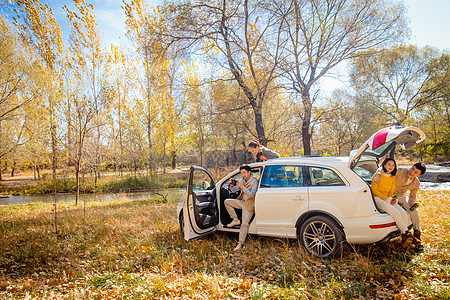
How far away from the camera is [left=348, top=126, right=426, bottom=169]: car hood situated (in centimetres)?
400

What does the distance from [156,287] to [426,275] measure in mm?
3576

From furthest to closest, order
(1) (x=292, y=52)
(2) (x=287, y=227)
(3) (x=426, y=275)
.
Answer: (1) (x=292, y=52) < (2) (x=287, y=227) < (3) (x=426, y=275)

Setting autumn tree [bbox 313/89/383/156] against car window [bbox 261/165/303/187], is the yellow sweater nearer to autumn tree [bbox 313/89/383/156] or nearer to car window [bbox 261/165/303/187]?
car window [bbox 261/165/303/187]

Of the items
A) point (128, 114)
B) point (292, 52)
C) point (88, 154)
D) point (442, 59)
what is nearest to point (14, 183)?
point (88, 154)

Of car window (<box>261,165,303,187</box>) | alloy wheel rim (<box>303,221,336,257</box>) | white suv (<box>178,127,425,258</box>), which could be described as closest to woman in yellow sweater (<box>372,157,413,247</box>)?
white suv (<box>178,127,425,258</box>)

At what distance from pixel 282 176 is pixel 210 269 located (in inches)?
81.3

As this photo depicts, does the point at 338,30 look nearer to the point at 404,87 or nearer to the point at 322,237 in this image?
A: the point at 322,237

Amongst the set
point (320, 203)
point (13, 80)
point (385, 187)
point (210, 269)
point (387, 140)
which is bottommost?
point (210, 269)

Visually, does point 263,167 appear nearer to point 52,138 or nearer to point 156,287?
point 156,287

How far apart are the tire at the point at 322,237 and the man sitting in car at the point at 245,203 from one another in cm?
108

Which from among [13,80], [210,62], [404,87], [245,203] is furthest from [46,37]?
[404,87]

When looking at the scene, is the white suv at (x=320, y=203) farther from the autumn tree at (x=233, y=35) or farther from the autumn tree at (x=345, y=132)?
the autumn tree at (x=345, y=132)

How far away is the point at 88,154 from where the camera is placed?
19.0 meters

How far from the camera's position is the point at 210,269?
4.38m
